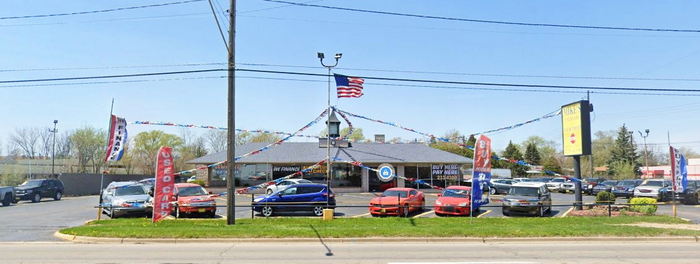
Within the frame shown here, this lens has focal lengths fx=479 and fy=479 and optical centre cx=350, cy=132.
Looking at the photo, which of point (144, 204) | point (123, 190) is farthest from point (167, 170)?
point (123, 190)

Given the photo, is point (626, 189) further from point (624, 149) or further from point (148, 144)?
point (148, 144)

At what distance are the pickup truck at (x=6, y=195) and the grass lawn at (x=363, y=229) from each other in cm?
1520

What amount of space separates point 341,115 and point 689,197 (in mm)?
22776

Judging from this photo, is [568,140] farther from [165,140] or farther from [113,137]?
[165,140]

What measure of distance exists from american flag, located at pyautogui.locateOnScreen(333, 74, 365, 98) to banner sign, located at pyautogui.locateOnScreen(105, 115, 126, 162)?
855 centimetres

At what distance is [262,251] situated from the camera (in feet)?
38.3

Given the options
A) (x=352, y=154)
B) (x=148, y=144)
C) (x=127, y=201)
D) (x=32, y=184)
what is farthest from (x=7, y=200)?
(x=148, y=144)

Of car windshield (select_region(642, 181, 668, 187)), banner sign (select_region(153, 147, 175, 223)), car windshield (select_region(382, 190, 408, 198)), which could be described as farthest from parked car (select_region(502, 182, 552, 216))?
banner sign (select_region(153, 147, 175, 223))

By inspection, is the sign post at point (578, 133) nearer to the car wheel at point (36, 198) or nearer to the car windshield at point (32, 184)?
the car wheel at point (36, 198)

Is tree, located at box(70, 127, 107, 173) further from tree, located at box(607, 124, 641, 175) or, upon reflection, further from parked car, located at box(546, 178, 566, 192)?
tree, located at box(607, 124, 641, 175)

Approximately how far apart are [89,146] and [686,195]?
2640 inches

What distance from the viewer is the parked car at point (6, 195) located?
27.7m

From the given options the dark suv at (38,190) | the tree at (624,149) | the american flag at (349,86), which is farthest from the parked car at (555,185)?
the tree at (624,149)

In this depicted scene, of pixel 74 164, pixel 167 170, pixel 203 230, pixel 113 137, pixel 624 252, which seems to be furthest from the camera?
pixel 74 164
